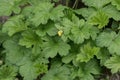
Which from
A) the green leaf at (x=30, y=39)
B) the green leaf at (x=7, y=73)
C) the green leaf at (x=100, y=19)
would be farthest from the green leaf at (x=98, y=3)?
the green leaf at (x=7, y=73)

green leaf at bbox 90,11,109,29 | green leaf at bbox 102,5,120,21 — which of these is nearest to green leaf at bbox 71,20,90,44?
green leaf at bbox 90,11,109,29

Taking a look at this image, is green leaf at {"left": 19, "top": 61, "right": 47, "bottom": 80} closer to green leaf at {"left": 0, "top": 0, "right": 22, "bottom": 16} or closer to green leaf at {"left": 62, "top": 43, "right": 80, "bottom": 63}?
green leaf at {"left": 62, "top": 43, "right": 80, "bottom": 63}

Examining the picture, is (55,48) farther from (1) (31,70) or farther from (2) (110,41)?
(2) (110,41)

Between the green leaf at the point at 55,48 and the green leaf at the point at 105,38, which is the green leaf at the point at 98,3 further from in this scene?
the green leaf at the point at 55,48

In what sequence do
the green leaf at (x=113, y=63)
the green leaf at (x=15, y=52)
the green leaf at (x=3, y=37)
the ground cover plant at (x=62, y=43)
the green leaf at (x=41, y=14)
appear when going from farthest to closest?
1. the green leaf at (x=3, y=37)
2. the green leaf at (x=15, y=52)
3. the green leaf at (x=41, y=14)
4. the ground cover plant at (x=62, y=43)
5. the green leaf at (x=113, y=63)

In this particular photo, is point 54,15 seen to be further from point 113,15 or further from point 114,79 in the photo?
point 114,79

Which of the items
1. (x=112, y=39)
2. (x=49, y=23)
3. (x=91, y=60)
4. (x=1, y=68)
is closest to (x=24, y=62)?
(x=1, y=68)

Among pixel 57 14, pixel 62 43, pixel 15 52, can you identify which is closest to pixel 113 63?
pixel 62 43

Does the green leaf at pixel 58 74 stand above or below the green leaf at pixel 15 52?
below
